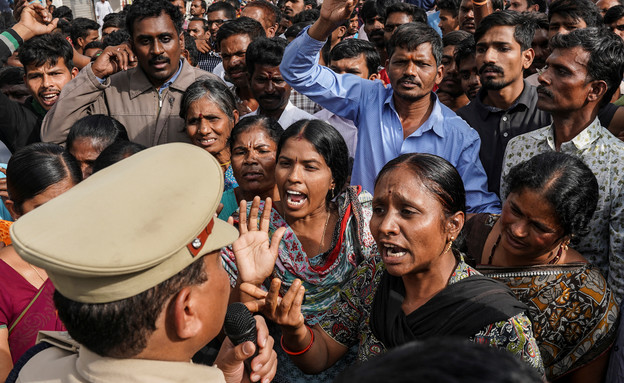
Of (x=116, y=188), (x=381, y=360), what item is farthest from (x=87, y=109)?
(x=381, y=360)

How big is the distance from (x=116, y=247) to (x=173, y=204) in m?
0.16

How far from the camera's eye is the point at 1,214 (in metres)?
3.34

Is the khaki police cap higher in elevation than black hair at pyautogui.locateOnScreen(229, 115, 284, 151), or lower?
higher

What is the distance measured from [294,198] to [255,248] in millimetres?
427

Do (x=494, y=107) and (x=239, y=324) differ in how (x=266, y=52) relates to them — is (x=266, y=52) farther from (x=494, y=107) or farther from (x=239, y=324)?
(x=239, y=324)

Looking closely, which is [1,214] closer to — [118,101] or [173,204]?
[118,101]

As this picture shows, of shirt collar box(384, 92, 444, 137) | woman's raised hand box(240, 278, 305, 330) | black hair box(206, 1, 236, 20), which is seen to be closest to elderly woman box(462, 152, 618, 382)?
woman's raised hand box(240, 278, 305, 330)

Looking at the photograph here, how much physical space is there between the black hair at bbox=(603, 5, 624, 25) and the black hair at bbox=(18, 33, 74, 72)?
16.9 ft

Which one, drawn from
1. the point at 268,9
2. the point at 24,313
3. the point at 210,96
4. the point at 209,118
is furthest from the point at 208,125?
the point at 268,9

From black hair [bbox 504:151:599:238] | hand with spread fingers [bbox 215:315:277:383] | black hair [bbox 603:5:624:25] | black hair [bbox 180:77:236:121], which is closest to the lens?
hand with spread fingers [bbox 215:315:277:383]

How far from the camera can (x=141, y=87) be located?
4.33 m

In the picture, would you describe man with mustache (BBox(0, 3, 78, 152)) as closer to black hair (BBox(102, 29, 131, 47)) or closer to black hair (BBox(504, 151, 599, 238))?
black hair (BBox(102, 29, 131, 47))

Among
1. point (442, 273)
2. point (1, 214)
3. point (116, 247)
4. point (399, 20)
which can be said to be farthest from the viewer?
point (399, 20)

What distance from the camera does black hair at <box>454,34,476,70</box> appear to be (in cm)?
461
